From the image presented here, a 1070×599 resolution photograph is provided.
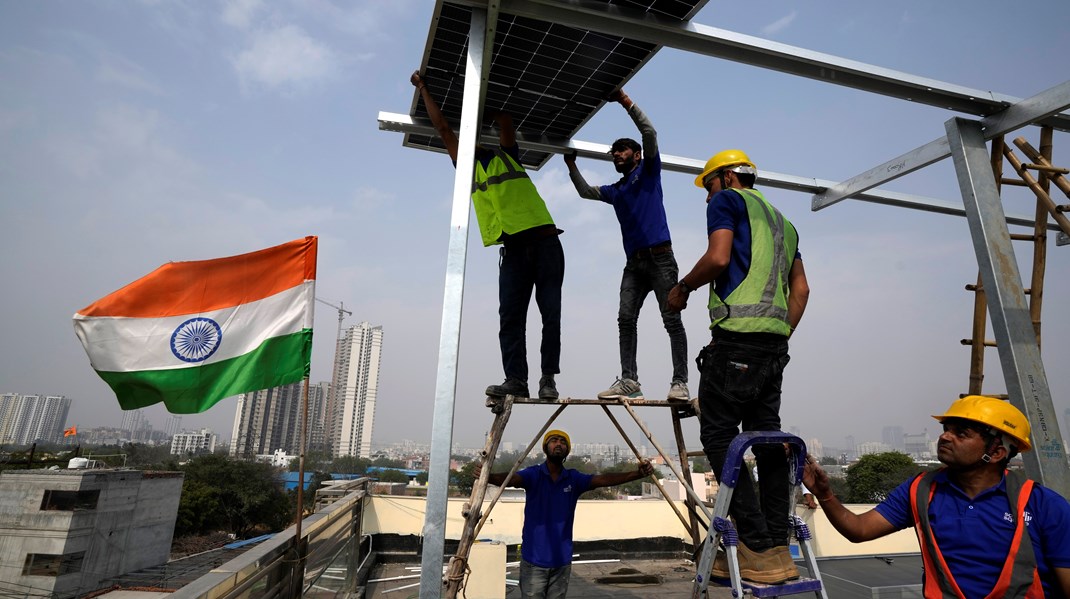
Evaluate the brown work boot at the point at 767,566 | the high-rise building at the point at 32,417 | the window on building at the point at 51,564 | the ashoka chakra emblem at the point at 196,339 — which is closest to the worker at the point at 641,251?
the brown work boot at the point at 767,566

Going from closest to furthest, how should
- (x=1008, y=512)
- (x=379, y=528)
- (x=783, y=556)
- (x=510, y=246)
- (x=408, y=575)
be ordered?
(x=1008, y=512) → (x=783, y=556) → (x=510, y=246) → (x=408, y=575) → (x=379, y=528)

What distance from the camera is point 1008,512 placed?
237 cm

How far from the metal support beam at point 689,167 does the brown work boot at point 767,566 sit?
4230mm

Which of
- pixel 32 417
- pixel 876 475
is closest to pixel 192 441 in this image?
pixel 32 417

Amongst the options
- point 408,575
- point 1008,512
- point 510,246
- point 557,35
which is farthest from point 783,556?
point 408,575

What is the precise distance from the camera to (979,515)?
7.93 feet

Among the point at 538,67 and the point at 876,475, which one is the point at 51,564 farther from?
the point at 876,475

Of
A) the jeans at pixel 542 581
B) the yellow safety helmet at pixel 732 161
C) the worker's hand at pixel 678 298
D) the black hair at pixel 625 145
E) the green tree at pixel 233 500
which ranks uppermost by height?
the black hair at pixel 625 145

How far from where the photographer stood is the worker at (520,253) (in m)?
4.60

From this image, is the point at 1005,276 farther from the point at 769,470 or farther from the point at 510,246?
the point at 510,246

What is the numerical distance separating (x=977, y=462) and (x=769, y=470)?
892mm

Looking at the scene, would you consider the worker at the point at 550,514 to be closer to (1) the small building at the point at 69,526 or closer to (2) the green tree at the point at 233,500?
(1) the small building at the point at 69,526

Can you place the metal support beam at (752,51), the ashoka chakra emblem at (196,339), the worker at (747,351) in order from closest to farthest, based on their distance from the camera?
the worker at (747,351) → the metal support beam at (752,51) → the ashoka chakra emblem at (196,339)

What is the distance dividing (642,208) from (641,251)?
0.39 m
